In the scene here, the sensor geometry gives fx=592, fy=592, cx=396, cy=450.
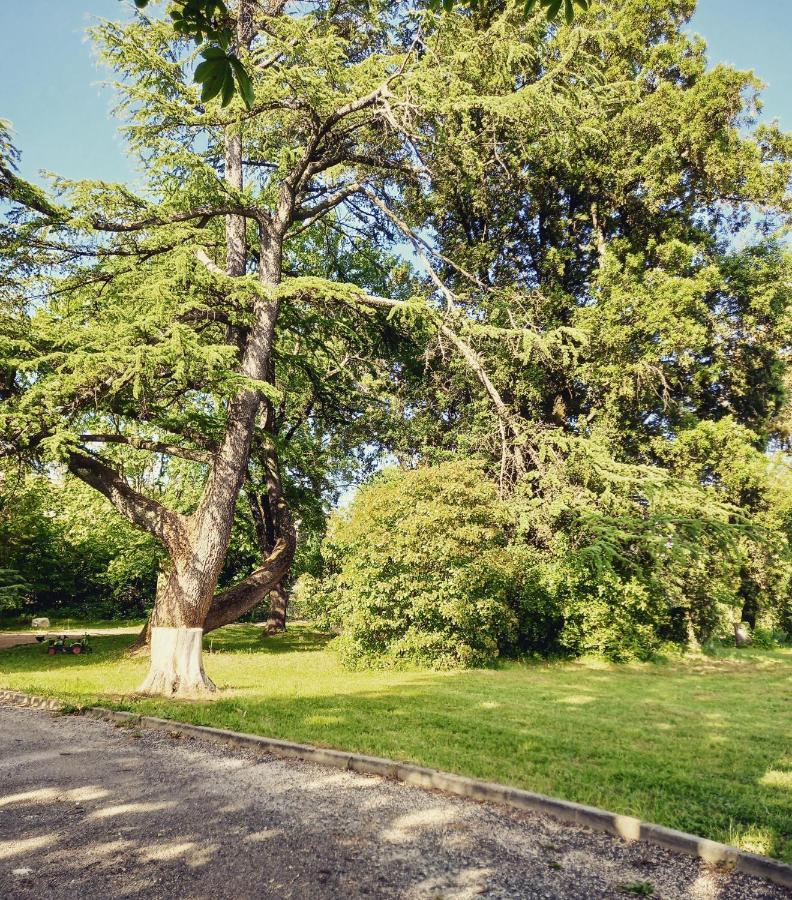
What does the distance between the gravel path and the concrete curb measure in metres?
0.09

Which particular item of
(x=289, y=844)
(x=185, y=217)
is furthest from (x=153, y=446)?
(x=289, y=844)

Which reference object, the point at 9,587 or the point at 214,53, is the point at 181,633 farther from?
the point at 9,587

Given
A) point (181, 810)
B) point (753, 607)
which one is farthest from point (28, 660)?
point (753, 607)

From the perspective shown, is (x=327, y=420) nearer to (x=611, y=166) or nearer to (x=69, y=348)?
(x=69, y=348)

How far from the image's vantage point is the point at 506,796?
456 cm

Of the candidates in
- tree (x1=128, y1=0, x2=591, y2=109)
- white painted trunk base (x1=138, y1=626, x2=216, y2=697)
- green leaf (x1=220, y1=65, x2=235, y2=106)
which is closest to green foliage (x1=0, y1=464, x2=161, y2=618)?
white painted trunk base (x1=138, y1=626, x2=216, y2=697)

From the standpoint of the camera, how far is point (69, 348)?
10.5 m

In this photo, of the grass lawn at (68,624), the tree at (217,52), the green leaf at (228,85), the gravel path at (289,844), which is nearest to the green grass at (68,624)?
the grass lawn at (68,624)

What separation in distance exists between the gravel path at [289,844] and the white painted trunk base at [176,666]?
12.5 feet

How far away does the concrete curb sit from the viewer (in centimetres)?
354

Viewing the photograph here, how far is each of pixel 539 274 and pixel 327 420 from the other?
965cm

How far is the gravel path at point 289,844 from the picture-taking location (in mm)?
3236

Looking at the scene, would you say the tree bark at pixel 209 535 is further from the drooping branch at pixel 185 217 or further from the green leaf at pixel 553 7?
the green leaf at pixel 553 7

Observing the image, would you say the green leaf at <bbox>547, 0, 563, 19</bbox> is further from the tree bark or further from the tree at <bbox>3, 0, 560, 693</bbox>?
the tree bark
